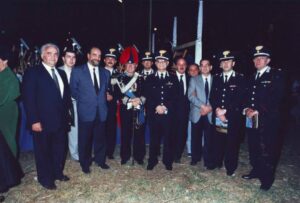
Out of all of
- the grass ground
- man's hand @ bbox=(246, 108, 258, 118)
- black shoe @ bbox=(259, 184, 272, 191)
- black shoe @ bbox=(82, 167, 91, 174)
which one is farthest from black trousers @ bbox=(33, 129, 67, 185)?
black shoe @ bbox=(259, 184, 272, 191)

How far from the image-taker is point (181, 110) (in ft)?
19.3

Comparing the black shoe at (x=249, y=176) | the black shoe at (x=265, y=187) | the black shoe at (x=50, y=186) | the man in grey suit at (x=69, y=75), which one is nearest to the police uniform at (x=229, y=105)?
the black shoe at (x=249, y=176)

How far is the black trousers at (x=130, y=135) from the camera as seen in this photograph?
5.78 metres

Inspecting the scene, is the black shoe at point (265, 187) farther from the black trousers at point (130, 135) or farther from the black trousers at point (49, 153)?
the black trousers at point (49, 153)

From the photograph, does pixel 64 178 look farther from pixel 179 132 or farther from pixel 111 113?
pixel 179 132

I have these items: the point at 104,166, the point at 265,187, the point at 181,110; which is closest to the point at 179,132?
the point at 181,110

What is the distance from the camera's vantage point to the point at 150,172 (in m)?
5.65

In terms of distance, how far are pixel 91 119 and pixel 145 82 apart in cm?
132

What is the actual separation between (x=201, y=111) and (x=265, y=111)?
4.62ft

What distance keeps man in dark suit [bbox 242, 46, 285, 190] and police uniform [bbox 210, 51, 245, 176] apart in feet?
0.99

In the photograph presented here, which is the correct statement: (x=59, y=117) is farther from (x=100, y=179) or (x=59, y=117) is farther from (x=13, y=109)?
(x=100, y=179)

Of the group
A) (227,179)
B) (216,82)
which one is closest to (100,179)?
(227,179)

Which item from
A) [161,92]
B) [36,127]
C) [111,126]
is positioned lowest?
[111,126]

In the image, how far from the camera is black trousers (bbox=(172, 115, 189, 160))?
230 inches
